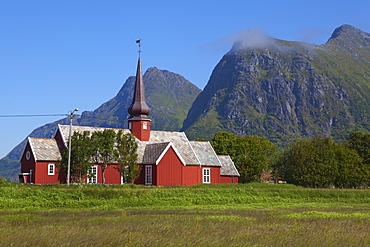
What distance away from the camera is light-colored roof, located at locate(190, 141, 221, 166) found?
76500 millimetres

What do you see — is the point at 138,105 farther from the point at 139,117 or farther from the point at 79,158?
the point at 79,158

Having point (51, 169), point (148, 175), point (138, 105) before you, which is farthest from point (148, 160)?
point (51, 169)

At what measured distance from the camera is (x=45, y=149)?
67.9 metres

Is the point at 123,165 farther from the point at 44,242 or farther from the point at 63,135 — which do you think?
the point at 44,242

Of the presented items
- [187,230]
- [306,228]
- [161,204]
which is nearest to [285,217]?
[306,228]

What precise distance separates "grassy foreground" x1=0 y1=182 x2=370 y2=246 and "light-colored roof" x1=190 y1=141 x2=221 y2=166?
23.2 meters

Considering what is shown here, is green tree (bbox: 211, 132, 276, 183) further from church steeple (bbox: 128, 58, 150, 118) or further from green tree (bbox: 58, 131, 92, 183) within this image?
green tree (bbox: 58, 131, 92, 183)

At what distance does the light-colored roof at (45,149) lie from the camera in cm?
6625

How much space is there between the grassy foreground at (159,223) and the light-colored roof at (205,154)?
915 inches

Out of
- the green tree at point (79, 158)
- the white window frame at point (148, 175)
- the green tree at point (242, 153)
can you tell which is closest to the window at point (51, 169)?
the green tree at point (79, 158)

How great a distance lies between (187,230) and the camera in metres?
22.8

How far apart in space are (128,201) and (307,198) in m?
21.5

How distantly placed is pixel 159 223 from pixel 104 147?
1631 inches

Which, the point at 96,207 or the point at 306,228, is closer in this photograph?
the point at 306,228
